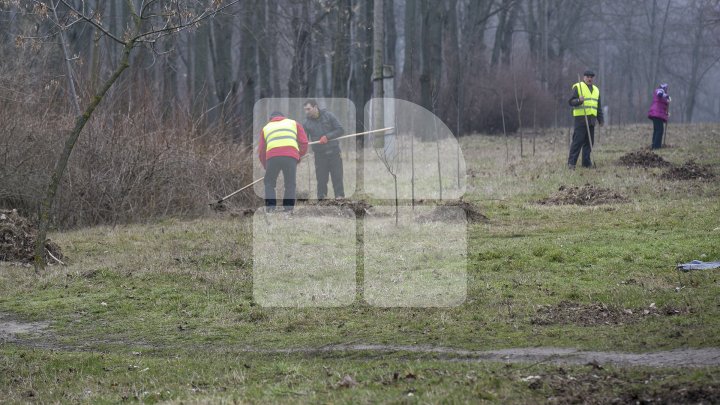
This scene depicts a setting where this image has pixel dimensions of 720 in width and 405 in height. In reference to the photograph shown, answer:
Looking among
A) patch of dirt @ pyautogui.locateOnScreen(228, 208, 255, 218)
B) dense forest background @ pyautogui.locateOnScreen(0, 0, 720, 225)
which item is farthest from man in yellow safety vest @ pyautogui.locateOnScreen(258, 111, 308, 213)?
dense forest background @ pyautogui.locateOnScreen(0, 0, 720, 225)

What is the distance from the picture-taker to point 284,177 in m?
15.7

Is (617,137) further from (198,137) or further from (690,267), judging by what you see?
(690,267)

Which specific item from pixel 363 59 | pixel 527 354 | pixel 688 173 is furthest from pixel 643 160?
pixel 363 59

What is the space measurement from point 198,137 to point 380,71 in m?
6.19

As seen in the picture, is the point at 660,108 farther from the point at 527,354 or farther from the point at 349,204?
the point at 527,354

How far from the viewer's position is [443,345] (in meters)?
7.75

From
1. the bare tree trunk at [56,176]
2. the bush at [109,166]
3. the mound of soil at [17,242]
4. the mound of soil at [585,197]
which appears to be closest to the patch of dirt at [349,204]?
the bush at [109,166]

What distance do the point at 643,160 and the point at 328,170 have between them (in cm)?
676

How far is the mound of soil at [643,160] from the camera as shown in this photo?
64.8 feet

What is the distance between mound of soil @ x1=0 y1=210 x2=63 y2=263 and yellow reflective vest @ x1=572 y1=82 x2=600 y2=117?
11001 millimetres

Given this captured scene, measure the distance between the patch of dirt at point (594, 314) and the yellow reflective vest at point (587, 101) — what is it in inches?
446

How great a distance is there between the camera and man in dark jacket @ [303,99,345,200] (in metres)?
17.0

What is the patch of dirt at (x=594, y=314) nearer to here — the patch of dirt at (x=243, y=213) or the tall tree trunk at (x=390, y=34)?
the patch of dirt at (x=243, y=213)

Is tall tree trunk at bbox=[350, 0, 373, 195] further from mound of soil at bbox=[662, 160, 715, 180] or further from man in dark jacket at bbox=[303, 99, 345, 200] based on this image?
mound of soil at bbox=[662, 160, 715, 180]
